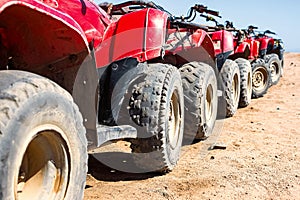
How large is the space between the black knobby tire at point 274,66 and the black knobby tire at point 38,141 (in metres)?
10.4

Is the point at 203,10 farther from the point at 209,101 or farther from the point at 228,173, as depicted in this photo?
the point at 228,173

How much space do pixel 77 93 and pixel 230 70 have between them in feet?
17.5

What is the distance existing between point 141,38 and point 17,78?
198 centimetres

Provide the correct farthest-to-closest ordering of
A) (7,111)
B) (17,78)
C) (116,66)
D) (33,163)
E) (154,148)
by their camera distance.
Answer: (154,148) → (116,66) → (33,163) → (17,78) → (7,111)

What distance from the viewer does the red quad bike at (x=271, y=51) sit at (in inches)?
478

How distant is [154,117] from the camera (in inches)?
169

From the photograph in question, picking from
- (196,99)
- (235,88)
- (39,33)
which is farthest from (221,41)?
(39,33)

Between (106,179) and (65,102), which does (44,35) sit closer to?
(65,102)

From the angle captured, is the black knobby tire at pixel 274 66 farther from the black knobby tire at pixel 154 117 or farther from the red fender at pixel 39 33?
the red fender at pixel 39 33

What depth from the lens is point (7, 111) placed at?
2201mm

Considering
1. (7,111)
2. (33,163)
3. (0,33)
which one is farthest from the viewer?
(0,33)

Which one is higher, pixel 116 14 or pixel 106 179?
pixel 116 14

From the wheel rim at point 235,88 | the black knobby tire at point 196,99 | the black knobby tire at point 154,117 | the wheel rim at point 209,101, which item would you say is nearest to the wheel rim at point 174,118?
the black knobby tire at point 154,117

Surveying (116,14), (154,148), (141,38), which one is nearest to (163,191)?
(154,148)
